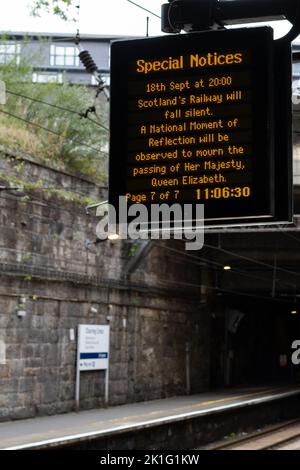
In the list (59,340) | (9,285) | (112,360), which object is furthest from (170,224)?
(112,360)

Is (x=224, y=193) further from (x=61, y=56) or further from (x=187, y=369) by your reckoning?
(x=61, y=56)

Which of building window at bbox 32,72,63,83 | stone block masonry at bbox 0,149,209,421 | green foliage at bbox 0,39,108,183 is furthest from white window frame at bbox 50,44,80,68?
stone block masonry at bbox 0,149,209,421

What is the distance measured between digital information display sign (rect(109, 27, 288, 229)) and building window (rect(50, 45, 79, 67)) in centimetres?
6378

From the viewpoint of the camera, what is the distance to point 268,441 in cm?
2058

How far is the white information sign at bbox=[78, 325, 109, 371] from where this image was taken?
19219 millimetres

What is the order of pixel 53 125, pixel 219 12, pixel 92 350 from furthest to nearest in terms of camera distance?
pixel 53 125
pixel 92 350
pixel 219 12

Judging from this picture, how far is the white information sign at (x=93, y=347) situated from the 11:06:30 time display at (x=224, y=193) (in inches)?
564

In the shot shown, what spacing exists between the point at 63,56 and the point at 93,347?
51.9m

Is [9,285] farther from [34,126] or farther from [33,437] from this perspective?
[34,126]

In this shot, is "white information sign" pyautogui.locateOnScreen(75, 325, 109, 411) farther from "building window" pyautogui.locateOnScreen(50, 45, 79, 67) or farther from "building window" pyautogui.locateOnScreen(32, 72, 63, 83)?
"building window" pyautogui.locateOnScreen(50, 45, 79, 67)

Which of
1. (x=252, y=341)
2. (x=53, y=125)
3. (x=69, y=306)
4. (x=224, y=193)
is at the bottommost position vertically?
(x=252, y=341)

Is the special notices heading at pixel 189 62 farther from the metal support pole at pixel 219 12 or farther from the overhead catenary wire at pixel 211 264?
the overhead catenary wire at pixel 211 264

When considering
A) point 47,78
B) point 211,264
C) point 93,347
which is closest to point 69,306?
point 93,347

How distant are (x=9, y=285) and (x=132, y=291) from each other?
217 inches
